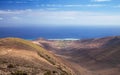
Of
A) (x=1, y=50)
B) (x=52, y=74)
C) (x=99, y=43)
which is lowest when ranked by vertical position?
(x=52, y=74)

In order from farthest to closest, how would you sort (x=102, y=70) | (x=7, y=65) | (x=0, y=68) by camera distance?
(x=102, y=70)
(x=7, y=65)
(x=0, y=68)

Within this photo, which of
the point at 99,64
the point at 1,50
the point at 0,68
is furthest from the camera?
the point at 99,64

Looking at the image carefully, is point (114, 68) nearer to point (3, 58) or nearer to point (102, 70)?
point (102, 70)

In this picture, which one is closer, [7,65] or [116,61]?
[7,65]

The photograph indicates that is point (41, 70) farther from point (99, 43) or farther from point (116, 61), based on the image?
point (99, 43)

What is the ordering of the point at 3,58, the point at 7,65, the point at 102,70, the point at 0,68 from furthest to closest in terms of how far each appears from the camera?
the point at 102,70
the point at 3,58
the point at 7,65
the point at 0,68

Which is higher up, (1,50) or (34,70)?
(1,50)

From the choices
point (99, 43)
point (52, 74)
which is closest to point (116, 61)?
point (99, 43)

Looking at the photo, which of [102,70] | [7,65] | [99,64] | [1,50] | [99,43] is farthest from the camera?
[99,43]

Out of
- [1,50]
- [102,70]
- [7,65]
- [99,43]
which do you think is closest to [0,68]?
[7,65]
